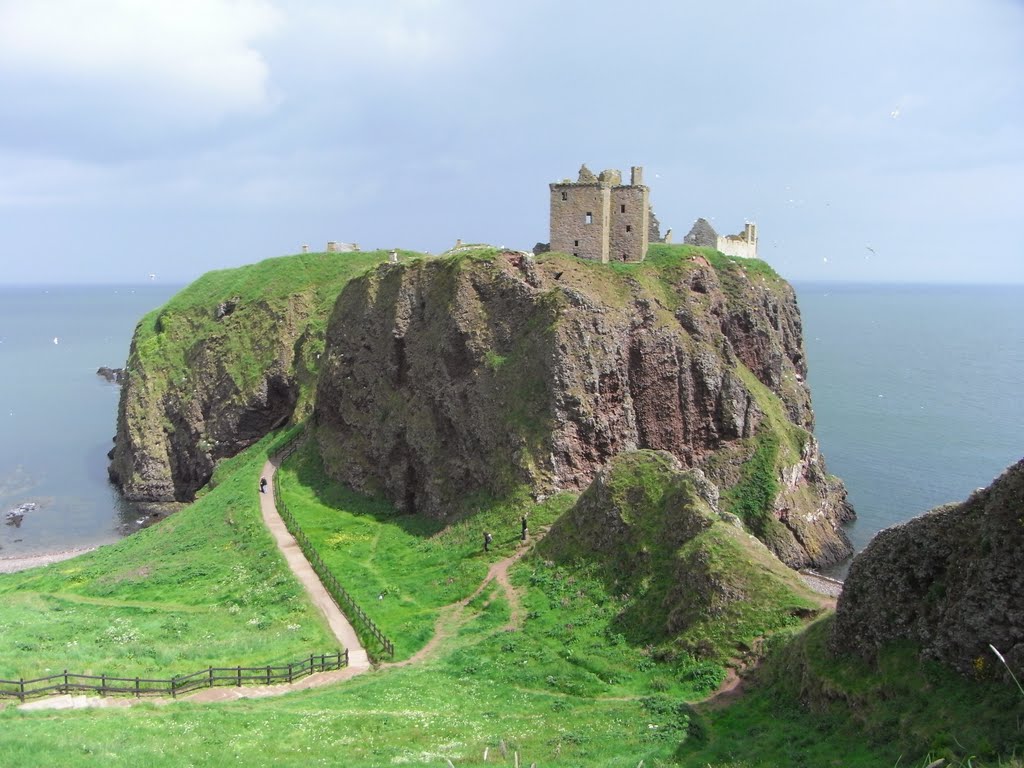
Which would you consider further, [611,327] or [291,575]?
[611,327]

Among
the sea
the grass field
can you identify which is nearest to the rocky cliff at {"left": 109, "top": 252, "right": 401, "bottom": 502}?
the sea

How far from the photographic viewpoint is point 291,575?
45.7m

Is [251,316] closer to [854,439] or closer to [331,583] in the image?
[331,583]

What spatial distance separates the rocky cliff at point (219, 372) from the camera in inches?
3334

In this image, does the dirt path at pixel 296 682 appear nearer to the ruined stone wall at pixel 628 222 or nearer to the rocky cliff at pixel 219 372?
the ruined stone wall at pixel 628 222

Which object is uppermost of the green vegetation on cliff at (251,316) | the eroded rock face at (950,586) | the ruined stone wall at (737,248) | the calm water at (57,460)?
the ruined stone wall at (737,248)

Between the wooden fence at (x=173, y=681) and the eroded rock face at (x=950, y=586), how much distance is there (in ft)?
64.0

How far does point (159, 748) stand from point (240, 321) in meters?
73.5

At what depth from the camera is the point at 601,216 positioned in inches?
2344

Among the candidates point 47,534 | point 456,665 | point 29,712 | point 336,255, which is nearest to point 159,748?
point 29,712

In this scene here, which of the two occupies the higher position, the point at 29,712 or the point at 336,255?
the point at 336,255

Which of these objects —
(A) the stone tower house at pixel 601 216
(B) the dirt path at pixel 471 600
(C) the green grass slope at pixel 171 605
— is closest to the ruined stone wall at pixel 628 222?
(A) the stone tower house at pixel 601 216

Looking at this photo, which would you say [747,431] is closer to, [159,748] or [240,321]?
[159,748]

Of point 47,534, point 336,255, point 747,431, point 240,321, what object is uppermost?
point 336,255
